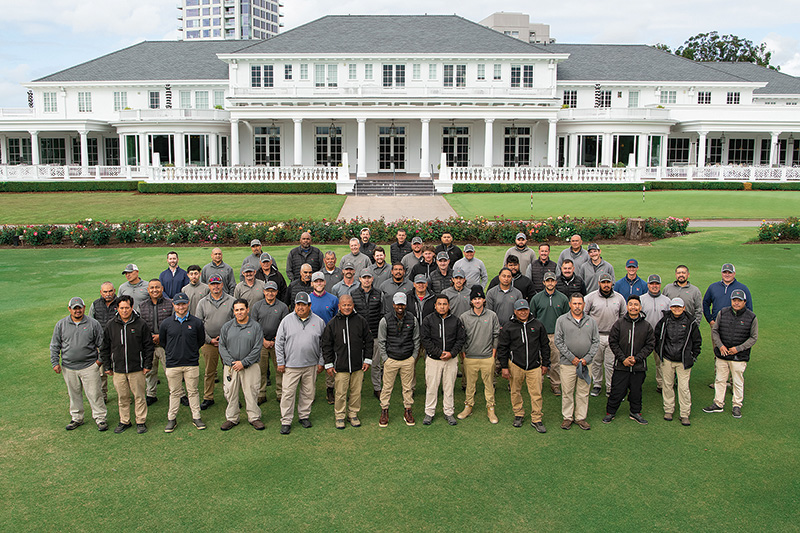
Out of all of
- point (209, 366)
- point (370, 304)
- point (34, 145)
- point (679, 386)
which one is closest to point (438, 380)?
point (370, 304)

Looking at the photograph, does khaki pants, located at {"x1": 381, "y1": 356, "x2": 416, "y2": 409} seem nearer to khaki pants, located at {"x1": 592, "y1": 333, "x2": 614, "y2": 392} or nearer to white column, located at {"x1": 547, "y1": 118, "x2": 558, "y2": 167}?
khaki pants, located at {"x1": 592, "y1": 333, "x2": 614, "y2": 392}

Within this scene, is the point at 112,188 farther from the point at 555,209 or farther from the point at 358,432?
the point at 358,432

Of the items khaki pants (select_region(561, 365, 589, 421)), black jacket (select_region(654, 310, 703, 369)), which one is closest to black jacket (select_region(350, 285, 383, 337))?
khaki pants (select_region(561, 365, 589, 421))

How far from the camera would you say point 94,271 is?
17297 millimetres

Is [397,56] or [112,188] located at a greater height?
[397,56]

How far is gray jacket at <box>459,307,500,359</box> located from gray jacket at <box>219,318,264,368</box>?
266cm

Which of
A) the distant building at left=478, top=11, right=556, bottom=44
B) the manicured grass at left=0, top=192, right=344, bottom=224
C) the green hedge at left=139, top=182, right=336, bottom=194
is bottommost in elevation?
the manicured grass at left=0, top=192, right=344, bottom=224

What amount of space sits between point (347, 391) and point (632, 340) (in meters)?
3.69

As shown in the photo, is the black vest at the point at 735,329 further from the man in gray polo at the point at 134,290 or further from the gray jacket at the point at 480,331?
the man in gray polo at the point at 134,290

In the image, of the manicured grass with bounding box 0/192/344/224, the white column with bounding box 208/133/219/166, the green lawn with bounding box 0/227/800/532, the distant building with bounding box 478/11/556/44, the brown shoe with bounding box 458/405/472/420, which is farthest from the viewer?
the distant building with bounding box 478/11/556/44

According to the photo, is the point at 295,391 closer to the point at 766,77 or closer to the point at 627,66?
the point at 627,66

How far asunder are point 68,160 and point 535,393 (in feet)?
156

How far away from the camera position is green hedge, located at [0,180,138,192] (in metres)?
36.7

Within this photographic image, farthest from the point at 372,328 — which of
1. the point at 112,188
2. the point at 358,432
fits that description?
the point at 112,188
